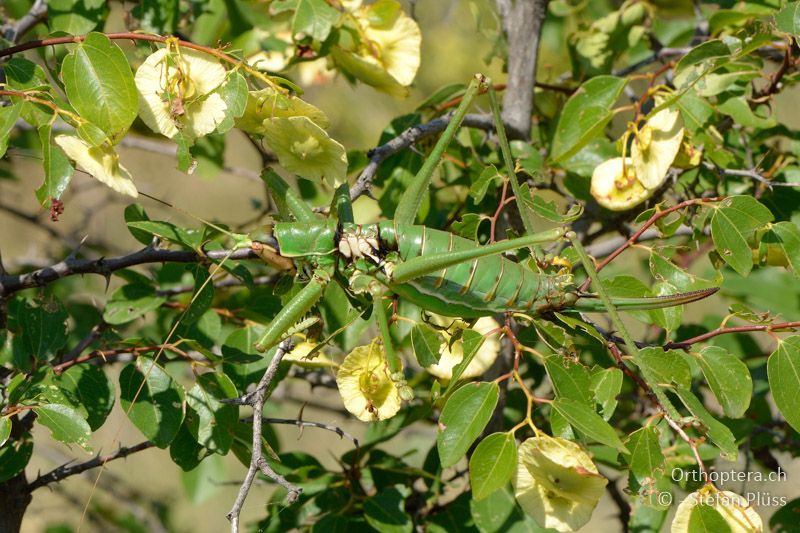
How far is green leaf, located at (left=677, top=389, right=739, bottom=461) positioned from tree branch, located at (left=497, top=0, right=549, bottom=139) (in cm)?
75

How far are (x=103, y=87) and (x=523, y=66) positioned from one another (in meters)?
0.93

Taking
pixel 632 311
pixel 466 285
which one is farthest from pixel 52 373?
pixel 632 311

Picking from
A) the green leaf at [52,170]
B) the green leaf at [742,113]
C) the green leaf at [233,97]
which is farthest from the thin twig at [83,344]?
the green leaf at [742,113]

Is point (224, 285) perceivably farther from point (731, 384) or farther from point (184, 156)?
point (731, 384)

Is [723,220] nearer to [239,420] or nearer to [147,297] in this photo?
[239,420]

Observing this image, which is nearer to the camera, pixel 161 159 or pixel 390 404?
pixel 390 404

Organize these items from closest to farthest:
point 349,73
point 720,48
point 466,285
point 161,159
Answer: point 466,285 → point 720,48 → point 349,73 → point 161,159

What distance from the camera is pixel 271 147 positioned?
1.18 metres

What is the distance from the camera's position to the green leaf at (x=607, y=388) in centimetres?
108


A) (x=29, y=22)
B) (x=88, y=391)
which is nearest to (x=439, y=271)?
(x=88, y=391)

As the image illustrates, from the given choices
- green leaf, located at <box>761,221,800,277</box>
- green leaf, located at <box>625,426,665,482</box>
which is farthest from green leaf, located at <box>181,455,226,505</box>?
green leaf, located at <box>761,221,800,277</box>

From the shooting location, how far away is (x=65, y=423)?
106cm

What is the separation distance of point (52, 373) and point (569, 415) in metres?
0.80

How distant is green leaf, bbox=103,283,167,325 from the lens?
1.36 metres
